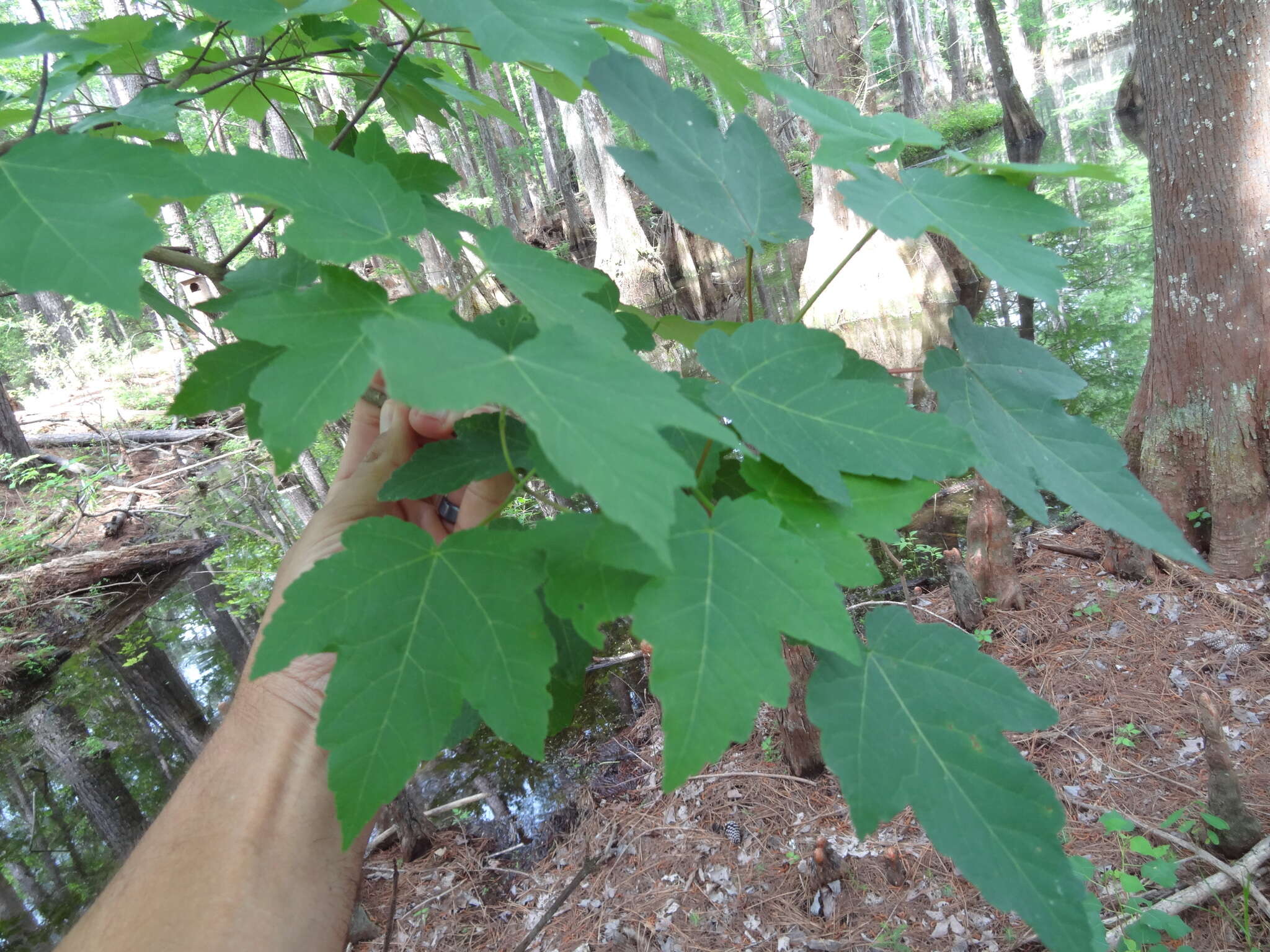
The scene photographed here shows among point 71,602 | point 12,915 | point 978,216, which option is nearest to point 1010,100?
point 978,216

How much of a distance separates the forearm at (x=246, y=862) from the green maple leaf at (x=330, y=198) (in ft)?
2.97

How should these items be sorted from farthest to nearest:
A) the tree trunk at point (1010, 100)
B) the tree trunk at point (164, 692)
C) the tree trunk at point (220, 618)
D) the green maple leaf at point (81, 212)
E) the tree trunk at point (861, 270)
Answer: the tree trunk at point (1010, 100) → the tree trunk at point (861, 270) → the tree trunk at point (220, 618) → the tree trunk at point (164, 692) → the green maple leaf at point (81, 212)

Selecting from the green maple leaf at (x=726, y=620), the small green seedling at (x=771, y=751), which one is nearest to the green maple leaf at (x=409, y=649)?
the green maple leaf at (x=726, y=620)

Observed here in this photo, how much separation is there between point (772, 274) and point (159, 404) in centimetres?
1176

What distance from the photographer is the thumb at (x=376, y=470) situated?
1213 millimetres

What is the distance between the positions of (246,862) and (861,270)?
31.6ft

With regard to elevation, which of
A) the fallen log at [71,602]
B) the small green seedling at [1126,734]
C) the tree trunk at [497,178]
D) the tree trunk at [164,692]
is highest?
the tree trunk at [497,178]

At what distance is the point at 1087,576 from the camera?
170 inches

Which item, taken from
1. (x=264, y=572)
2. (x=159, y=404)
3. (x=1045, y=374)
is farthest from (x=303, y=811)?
(x=159, y=404)

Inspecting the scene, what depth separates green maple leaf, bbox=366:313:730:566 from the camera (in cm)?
46

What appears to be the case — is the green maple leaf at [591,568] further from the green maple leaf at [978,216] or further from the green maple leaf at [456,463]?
the green maple leaf at [978,216]

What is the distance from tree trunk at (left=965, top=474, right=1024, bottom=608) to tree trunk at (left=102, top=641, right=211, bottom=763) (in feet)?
18.6

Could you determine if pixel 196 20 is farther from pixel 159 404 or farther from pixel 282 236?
pixel 159 404

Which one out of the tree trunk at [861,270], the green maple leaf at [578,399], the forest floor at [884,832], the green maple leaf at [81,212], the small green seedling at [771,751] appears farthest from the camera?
the tree trunk at [861,270]
